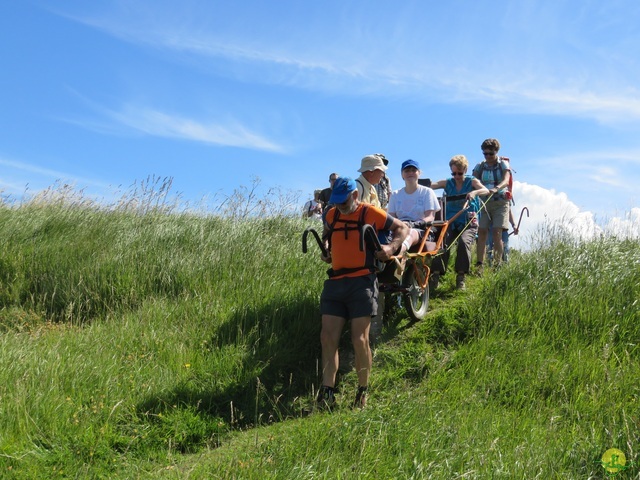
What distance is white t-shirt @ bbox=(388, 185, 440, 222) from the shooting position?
8617 mm

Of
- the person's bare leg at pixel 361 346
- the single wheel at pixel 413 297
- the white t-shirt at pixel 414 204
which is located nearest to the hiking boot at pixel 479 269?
the single wheel at pixel 413 297

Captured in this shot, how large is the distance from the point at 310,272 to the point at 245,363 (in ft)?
7.28

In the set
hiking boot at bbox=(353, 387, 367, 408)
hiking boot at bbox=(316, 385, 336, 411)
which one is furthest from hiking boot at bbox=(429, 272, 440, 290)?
hiking boot at bbox=(316, 385, 336, 411)

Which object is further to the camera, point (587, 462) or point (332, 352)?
point (332, 352)

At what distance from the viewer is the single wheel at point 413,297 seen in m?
8.15

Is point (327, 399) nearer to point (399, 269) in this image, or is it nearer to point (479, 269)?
point (399, 269)

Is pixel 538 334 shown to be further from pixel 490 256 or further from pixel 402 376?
pixel 490 256

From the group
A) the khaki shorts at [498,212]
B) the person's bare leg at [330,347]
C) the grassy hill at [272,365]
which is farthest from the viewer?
the khaki shorts at [498,212]

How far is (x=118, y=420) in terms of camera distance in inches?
245

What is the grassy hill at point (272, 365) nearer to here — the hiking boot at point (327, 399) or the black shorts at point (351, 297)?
the hiking boot at point (327, 399)

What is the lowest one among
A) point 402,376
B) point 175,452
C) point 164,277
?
point 175,452

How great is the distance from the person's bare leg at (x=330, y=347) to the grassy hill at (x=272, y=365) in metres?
0.29

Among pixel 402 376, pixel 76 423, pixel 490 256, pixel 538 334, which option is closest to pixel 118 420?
pixel 76 423

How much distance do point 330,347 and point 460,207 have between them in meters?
4.00
